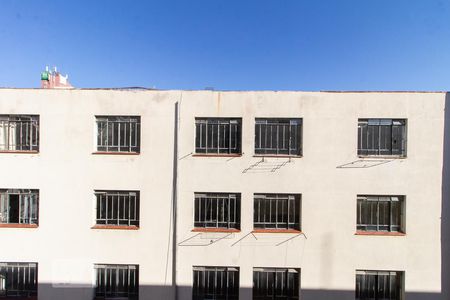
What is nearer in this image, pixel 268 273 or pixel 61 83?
pixel 268 273

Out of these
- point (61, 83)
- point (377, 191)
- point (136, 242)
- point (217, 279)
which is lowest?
point (217, 279)

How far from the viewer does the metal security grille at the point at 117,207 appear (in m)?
9.45

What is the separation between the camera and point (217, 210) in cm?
943

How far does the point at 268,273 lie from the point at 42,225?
8.79 metres

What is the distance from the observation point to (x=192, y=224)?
30.6 ft

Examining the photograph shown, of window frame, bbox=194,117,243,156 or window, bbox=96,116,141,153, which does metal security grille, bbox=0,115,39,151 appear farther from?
window frame, bbox=194,117,243,156

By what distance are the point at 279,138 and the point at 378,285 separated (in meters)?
6.71

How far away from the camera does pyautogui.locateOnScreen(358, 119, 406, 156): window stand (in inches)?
365

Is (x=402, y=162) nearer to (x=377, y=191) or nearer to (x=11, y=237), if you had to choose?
(x=377, y=191)

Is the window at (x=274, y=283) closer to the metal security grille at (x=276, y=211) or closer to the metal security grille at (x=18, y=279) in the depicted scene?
the metal security grille at (x=276, y=211)

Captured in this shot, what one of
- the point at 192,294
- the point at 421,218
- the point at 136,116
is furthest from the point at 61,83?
the point at 421,218

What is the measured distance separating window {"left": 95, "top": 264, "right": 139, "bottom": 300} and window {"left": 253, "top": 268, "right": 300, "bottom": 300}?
15.2 feet

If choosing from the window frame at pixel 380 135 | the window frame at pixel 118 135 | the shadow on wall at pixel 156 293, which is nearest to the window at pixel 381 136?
the window frame at pixel 380 135

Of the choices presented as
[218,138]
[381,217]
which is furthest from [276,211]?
[381,217]
